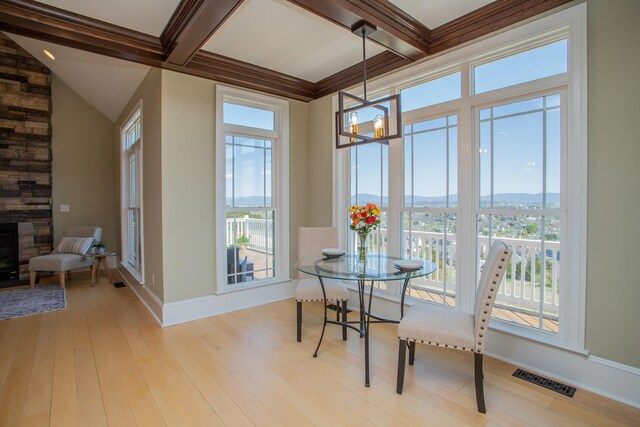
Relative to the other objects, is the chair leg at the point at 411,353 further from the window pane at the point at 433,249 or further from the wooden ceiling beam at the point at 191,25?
the wooden ceiling beam at the point at 191,25

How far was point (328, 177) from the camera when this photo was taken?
430 cm

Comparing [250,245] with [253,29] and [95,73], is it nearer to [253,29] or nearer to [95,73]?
[253,29]

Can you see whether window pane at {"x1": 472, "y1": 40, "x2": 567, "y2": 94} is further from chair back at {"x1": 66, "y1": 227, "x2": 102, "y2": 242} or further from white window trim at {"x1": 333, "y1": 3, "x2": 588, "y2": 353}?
chair back at {"x1": 66, "y1": 227, "x2": 102, "y2": 242}

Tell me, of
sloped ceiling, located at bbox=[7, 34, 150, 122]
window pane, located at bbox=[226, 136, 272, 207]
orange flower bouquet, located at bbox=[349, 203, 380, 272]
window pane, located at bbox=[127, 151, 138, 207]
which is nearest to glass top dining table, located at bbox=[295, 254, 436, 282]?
orange flower bouquet, located at bbox=[349, 203, 380, 272]

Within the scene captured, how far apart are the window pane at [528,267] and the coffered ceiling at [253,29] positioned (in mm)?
1626

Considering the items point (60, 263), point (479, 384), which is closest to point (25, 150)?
point (60, 263)

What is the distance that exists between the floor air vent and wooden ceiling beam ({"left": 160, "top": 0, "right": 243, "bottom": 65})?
344 centimetres

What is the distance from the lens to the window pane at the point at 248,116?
394 centimetres

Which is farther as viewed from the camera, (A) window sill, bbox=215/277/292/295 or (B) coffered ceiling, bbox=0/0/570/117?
(A) window sill, bbox=215/277/292/295

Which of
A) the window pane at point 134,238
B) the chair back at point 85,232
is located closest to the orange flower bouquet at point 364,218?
the window pane at point 134,238

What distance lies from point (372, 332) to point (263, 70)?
3245 millimetres

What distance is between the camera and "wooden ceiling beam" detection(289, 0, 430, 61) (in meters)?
2.28

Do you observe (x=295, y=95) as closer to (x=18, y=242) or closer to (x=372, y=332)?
(x=372, y=332)

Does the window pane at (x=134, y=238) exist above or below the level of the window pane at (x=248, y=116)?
below
